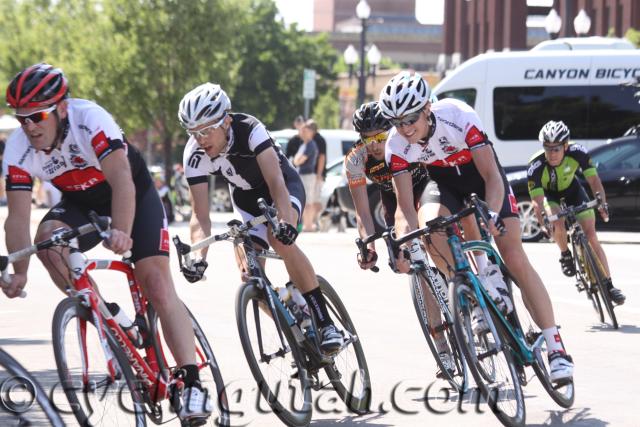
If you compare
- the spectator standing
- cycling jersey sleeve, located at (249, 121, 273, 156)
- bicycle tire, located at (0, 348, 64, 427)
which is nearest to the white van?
the spectator standing

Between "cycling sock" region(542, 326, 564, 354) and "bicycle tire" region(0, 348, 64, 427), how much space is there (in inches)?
127

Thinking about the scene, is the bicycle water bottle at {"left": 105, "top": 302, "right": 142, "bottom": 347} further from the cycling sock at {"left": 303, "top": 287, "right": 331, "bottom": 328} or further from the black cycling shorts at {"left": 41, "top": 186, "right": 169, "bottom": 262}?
the cycling sock at {"left": 303, "top": 287, "right": 331, "bottom": 328}

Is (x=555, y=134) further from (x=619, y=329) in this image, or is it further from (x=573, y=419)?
(x=573, y=419)

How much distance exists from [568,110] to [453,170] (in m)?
17.0

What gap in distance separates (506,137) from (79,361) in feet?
63.8

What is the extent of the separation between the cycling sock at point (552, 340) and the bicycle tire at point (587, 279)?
4.32 m

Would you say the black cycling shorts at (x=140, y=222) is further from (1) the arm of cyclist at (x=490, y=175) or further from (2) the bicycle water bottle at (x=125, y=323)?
(1) the arm of cyclist at (x=490, y=175)

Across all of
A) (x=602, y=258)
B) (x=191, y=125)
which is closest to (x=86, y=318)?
(x=191, y=125)

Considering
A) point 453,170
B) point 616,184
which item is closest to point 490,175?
point 453,170

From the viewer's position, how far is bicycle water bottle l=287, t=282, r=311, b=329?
24.6 feet

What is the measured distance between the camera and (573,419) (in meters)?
7.41

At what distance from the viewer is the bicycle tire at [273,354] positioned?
22.8ft

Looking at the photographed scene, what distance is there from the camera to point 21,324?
12.1 m

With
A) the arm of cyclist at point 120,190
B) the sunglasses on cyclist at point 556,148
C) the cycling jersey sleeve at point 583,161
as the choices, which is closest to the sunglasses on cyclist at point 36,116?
the arm of cyclist at point 120,190
